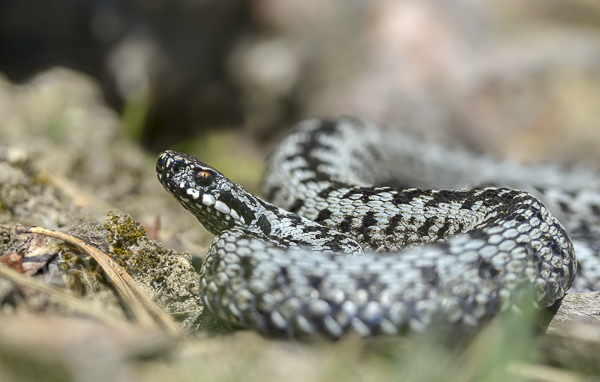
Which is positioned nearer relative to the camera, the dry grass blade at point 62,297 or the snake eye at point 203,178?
the dry grass blade at point 62,297

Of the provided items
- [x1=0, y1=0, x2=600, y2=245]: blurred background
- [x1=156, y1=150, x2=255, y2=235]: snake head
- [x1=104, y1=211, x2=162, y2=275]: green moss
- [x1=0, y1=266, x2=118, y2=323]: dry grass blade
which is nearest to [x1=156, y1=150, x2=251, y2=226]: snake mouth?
[x1=156, y1=150, x2=255, y2=235]: snake head

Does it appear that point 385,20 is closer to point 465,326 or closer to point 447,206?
point 447,206

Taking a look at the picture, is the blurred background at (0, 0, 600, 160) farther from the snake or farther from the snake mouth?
the snake mouth

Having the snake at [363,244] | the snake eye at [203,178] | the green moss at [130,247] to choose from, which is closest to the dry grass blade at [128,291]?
the green moss at [130,247]

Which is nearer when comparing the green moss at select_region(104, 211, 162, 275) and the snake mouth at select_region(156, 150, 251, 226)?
the green moss at select_region(104, 211, 162, 275)

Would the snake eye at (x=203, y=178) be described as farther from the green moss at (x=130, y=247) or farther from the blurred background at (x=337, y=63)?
the blurred background at (x=337, y=63)

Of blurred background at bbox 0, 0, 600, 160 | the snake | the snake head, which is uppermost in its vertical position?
blurred background at bbox 0, 0, 600, 160

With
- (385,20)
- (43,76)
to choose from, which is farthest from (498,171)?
(43,76)
